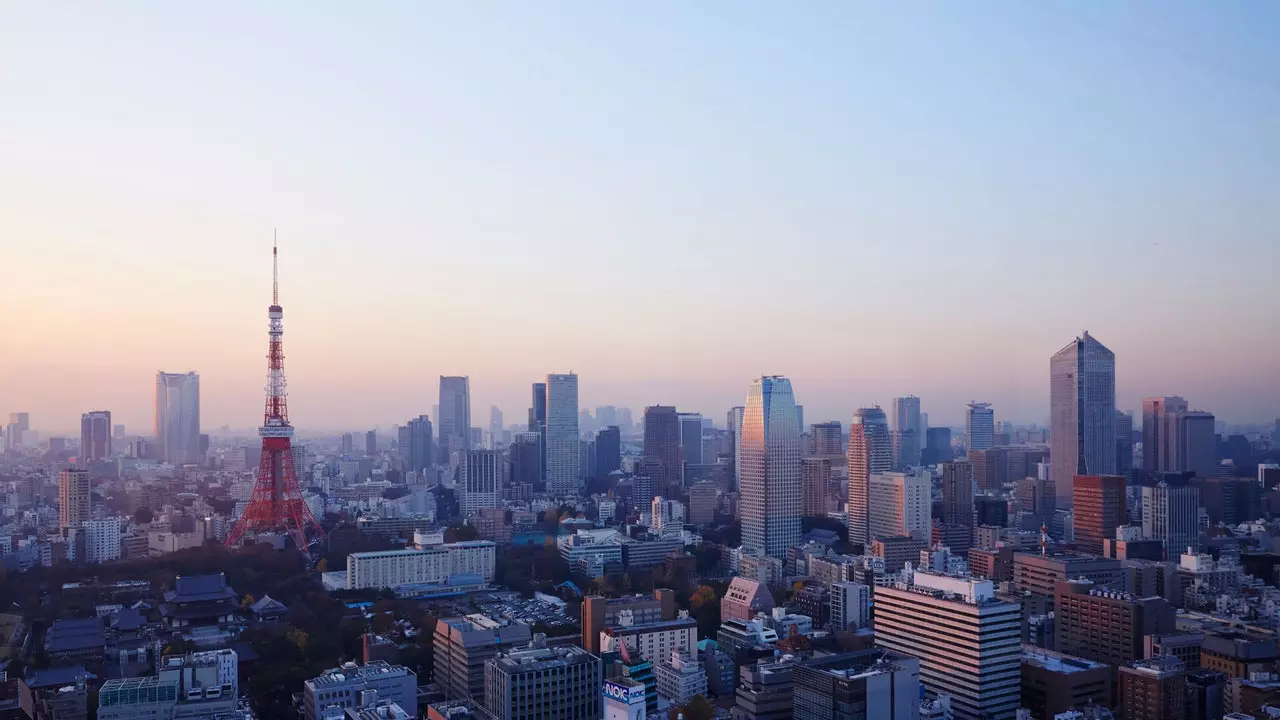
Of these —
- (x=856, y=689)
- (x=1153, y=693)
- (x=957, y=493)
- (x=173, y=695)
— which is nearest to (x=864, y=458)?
(x=957, y=493)

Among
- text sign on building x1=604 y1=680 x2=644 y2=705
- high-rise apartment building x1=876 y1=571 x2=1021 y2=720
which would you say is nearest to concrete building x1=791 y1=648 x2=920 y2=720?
high-rise apartment building x1=876 y1=571 x2=1021 y2=720

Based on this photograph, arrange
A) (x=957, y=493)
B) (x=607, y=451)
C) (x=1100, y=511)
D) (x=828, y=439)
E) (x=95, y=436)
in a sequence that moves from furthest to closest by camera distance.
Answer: (x=607, y=451) < (x=828, y=439) < (x=95, y=436) < (x=957, y=493) < (x=1100, y=511)

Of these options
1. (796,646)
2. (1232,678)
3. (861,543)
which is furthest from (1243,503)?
(796,646)

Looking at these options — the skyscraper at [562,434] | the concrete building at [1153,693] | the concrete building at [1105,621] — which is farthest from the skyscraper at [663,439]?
the concrete building at [1153,693]

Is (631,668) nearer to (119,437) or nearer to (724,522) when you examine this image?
(724,522)

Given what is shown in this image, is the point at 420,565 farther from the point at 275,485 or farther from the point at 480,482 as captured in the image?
the point at 480,482

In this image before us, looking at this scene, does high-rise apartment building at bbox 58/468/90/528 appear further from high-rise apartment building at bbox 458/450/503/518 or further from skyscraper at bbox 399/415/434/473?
skyscraper at bbox 399/415/434/473

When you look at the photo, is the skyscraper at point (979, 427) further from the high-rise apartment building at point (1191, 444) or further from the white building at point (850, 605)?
the white building at point (850, 605)
